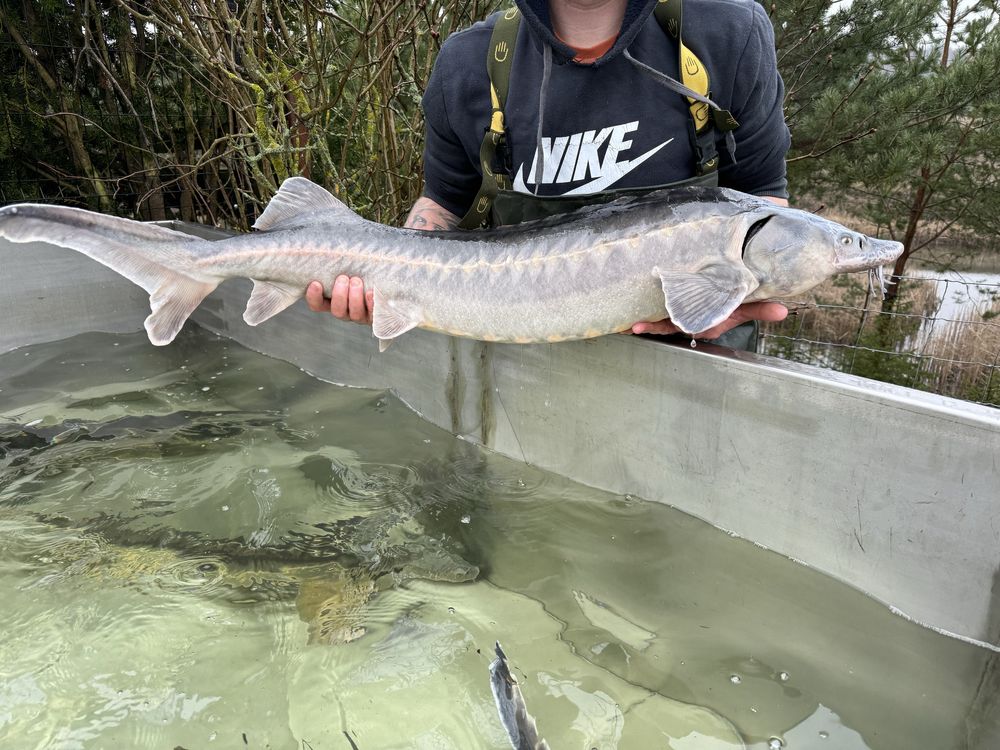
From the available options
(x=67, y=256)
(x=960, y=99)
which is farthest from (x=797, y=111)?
(x=67, y=256)

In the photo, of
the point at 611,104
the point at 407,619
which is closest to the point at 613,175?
the point at 611,104

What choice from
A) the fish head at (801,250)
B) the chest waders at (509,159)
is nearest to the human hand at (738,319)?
the fish head at (801,250)

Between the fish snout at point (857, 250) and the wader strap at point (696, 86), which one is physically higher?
the wader strap at point (696, 86)

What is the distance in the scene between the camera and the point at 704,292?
195 centimetres

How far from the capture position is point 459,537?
2.46m

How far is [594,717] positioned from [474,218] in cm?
165

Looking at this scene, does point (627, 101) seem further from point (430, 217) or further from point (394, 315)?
point (394, 315)

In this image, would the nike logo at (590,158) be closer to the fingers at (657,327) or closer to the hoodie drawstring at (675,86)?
the hoodie drawstring at (675,86)

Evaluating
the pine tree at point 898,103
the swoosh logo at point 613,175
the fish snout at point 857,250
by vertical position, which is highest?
the pine tree at point 898,103

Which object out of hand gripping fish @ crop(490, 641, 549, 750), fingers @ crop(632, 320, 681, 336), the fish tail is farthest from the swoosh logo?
hand gripping fish @ crop(490, 641, 549, 750)

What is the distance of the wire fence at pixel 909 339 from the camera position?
568cm

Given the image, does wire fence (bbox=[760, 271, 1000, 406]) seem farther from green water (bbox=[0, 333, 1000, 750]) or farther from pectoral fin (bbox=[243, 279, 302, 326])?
pectoral fin (bbox=[243, 279, 302, 326])

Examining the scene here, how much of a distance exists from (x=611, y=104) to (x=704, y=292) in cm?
74

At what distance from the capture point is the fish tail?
2.16 meters
